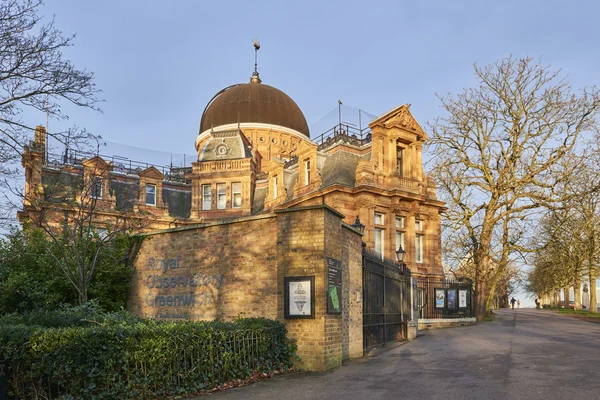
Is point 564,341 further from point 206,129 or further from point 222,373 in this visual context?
point 206,129

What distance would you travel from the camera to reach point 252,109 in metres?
48.1

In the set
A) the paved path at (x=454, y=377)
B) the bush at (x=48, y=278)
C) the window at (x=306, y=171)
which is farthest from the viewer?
the window at (x=306, y=171)

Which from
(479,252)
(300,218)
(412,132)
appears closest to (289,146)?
(412,132)

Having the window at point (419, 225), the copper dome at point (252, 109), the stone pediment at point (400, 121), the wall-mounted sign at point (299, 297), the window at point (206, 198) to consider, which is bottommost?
the wall-mounted sign at point (299, 297)

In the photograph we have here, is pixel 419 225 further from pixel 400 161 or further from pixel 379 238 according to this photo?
pixel 400 161

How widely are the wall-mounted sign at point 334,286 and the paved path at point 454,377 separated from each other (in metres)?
1.33

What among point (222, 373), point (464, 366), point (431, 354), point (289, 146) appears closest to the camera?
point (222, 373)

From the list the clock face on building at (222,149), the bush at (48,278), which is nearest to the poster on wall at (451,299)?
the bush at (48,278)

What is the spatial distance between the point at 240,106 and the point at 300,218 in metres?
37.9

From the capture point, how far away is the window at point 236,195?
1523 inches

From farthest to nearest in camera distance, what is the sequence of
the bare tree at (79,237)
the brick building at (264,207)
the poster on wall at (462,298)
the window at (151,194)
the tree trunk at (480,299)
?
the window at (151,194), the tree trunk at (480,299), the poster on wall at (462,298), the bare tree at (79,237), the brick building at (264,207)

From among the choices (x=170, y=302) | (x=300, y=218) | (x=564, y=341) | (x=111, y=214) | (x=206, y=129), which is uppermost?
(x=206, y=129)

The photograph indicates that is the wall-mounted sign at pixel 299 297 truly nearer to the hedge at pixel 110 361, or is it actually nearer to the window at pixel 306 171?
the hedge at pixel 110 361

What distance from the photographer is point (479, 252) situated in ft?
104
